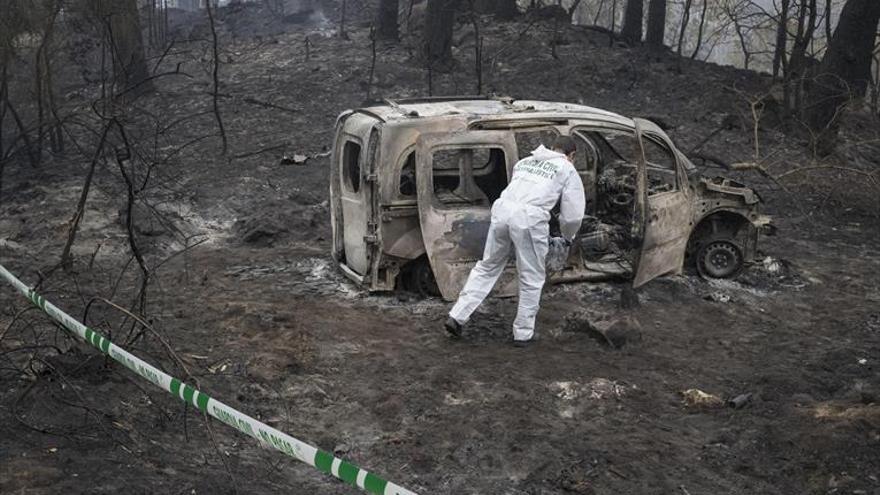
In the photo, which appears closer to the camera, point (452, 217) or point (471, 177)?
point (452, 217)

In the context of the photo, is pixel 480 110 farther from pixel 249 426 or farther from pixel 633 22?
pixel 633 22

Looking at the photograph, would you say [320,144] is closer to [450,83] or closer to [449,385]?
[450,83]

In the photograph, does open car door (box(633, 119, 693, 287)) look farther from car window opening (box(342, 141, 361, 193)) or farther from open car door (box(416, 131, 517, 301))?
car window opening (box(342, 141, 361, 193))

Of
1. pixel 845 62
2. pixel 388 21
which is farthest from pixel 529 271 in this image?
pixel 388 21

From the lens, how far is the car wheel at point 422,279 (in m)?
7.71

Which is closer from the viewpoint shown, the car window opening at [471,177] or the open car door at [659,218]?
the open car door at [659,218]

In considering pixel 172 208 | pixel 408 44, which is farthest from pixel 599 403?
pixel 408 44

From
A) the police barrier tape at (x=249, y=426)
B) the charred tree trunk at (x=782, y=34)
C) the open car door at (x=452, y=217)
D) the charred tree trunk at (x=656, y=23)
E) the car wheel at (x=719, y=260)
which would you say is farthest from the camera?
the charred tree trunk at (x=656, y=23)

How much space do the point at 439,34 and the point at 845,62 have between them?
7285mm

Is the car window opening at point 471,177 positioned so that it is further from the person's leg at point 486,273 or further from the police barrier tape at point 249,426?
the police barrier tape at point 249,426

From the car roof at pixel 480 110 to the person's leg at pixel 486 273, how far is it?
1.21 m

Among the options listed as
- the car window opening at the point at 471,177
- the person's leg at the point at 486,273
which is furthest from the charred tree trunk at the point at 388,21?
the person's leg at the point at 486,273

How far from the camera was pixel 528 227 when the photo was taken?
261 inches

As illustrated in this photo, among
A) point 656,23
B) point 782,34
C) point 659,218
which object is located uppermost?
point 656,23
